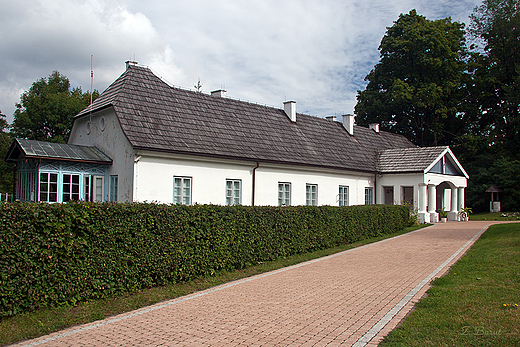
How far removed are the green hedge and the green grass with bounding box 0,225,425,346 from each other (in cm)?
17

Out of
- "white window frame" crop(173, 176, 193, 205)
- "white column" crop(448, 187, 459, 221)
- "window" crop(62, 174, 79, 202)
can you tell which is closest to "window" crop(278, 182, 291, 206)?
"white window frame" crop(173, 176, 193, 205)

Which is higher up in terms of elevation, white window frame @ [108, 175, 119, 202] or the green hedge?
white window frame @ [108, 175, 119, 202]

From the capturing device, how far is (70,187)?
15695 millimetres

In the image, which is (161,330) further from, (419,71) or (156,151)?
(419,71)

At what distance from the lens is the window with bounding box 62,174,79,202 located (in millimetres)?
15547

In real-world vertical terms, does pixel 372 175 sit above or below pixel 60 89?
below

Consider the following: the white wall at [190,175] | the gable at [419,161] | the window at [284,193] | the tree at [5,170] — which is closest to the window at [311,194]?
the window at [284,193]

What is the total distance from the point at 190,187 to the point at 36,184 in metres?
5.67

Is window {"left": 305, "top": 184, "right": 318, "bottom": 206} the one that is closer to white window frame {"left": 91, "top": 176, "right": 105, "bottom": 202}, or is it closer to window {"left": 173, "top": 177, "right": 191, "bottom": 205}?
window {"left": 173, "top": 177, "right": 191, "bottom": 205}

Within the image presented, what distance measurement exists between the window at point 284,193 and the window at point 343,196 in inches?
180

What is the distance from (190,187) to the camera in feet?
57.8

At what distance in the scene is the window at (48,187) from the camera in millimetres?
15008

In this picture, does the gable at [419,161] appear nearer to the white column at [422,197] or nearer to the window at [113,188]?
the white column at [422,197]

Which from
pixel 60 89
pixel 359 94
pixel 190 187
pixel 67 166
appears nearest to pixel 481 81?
pixel 359 94
